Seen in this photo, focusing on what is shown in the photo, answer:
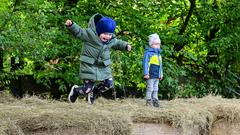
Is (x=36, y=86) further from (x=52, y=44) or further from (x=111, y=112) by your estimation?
(x=111, y=112)

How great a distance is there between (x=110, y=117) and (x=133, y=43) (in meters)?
3.37

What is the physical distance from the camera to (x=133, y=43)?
8.22 meters

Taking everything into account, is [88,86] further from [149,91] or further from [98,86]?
[149,91]

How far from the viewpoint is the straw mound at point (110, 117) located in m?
4.77

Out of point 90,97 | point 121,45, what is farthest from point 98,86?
point 121,45

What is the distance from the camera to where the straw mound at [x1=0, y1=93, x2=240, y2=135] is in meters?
4.77

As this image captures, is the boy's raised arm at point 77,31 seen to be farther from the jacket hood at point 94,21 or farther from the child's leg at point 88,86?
the child's leg at point 88,86

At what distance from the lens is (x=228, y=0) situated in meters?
9.23

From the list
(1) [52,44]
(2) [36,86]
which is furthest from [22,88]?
(1) [52,44]

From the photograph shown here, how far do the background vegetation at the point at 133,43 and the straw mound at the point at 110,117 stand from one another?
2.68 feet

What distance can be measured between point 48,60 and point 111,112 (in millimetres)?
2897

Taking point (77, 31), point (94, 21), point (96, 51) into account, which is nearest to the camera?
point (77, 31)

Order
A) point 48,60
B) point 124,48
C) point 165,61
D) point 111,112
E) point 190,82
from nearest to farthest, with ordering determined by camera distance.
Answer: point 111,112
point 124,48
point 48,60
point 165,61
point 190,82

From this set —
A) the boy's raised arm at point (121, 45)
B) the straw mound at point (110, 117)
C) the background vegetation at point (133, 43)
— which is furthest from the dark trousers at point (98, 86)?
the background vegetation at point (133, 43)
